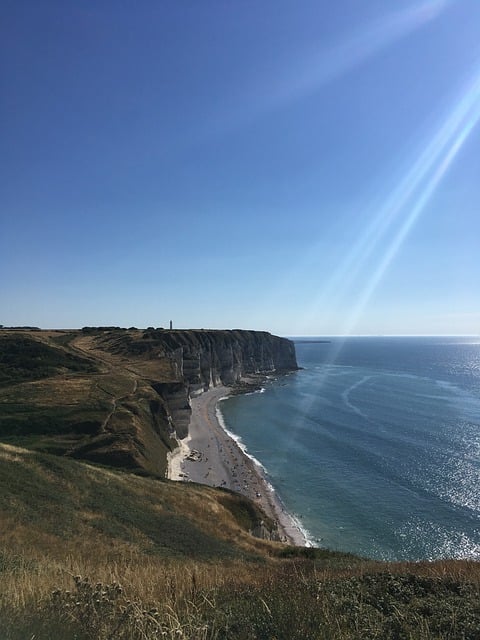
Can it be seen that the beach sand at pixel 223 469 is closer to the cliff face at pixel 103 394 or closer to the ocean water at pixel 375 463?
the ocean water at pixel 375 463

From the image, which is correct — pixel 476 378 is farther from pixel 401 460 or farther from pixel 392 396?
pixel 401 460

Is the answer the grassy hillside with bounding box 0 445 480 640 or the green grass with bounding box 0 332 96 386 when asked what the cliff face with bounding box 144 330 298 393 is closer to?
the green grass with bounding box 0 332 96 386

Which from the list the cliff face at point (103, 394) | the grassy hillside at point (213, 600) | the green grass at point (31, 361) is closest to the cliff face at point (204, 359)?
the cliff face at point (103, 394)

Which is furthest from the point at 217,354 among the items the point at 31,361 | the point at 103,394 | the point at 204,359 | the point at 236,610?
the point at 236,610

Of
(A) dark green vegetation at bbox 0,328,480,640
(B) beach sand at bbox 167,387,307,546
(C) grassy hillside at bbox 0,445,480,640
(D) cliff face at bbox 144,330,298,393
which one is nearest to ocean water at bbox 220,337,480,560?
(B) beach sand at bbox 167,387,307,546

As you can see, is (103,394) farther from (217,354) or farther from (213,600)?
(217,354)

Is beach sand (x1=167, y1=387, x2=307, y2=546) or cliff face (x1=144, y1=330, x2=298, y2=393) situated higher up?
cliff face (x1=144, y1=330, x2=298, y2=393)

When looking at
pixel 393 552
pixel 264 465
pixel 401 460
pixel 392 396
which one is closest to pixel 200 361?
pixel 392 396
